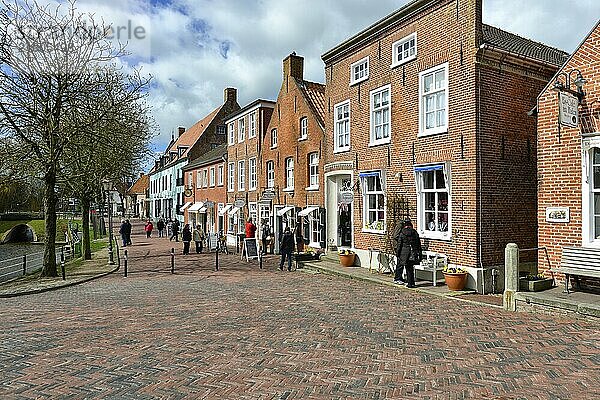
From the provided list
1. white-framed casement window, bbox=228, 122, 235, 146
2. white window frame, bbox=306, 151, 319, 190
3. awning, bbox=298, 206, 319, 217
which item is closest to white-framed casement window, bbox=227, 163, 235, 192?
white-framed casement window, bbox=228, 122, 235, 146

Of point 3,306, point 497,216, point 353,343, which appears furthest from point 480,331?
point 3,306

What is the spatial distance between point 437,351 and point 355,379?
1.75 metres

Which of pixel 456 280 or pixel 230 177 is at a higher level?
pixel 230 177

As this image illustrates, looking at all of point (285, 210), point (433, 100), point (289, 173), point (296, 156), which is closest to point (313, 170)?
point (296, 156)

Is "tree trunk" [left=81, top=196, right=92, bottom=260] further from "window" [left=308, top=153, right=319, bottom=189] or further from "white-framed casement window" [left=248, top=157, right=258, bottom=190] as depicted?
"window" [left=308, top=153, right=319, bottom=189]

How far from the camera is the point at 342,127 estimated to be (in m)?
18.7

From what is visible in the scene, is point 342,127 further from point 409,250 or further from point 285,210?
point 409,250

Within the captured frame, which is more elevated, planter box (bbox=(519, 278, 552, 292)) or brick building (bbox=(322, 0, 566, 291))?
brick building (bbox=(322, 0, 566, 291))

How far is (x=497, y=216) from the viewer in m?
13.0

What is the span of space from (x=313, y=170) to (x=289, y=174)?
8.48 ft

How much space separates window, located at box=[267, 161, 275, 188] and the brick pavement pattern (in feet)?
44.7

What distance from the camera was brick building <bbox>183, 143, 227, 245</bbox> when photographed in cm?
3469

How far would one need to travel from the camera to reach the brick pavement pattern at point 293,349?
18.8ft

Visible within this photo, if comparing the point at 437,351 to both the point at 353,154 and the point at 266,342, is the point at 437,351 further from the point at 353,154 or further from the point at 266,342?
the point at 353,154
